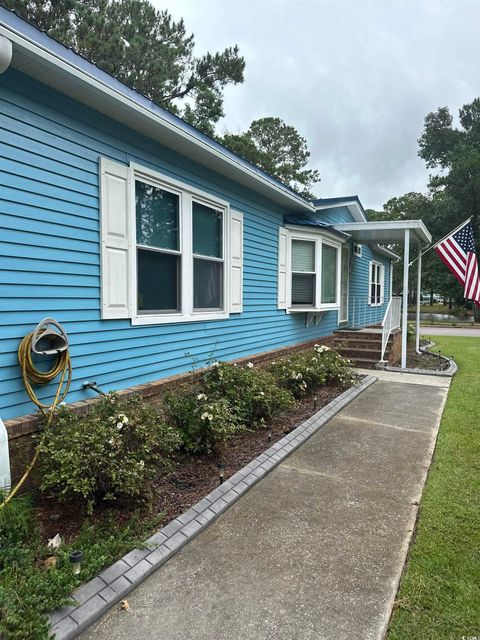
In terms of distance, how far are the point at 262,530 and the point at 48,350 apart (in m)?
2.07

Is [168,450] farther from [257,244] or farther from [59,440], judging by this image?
[257,244]

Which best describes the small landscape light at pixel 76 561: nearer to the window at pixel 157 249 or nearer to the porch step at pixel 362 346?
the window at pixel 157 249

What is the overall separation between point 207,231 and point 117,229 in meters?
1.67

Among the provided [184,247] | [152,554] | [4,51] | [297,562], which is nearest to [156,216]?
[184,247]

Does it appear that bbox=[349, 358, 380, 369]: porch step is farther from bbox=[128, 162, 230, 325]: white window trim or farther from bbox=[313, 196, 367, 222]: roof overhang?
bbox=[128, 162, 230, 325]: white window trim

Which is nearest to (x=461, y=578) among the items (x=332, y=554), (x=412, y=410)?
(x=332, y=554)

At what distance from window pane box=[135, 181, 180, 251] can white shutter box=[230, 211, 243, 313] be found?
1195 mm

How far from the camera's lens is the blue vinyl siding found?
299 centimetres

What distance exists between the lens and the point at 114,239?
3.85 meters

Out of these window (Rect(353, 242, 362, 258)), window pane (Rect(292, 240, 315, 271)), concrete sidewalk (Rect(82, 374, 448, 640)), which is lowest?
concrete sidewalk (Rect(82, 374, 448, 640))

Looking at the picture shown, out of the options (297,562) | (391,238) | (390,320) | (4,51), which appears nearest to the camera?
(297,562)

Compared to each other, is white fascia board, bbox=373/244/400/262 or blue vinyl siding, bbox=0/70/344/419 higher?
Result: white fascia board, bbox=373/244/400/262

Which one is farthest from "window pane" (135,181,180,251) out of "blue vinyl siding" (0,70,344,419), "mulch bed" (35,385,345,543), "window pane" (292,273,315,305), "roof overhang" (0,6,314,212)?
"window pane" (292,273,315,305)

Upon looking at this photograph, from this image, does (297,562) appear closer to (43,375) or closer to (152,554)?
(152,554)
